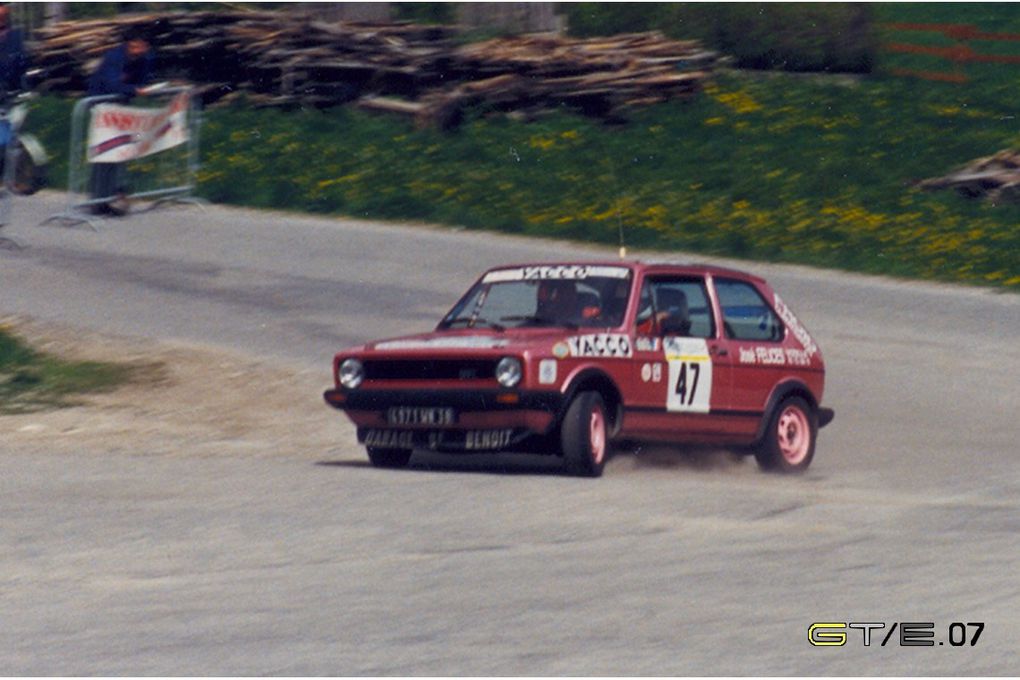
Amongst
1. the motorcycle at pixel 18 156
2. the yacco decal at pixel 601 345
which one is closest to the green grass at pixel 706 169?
the motorcycle at pixel 18 156

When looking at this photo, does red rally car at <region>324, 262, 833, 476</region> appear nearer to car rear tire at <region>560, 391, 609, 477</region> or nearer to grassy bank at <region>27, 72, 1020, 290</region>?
car rear tire at <region>560, 391, 609, 477</region>

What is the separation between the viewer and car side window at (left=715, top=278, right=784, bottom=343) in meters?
12.2

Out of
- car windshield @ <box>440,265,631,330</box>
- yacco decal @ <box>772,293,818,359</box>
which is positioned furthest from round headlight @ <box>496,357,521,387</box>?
yacco decal @ <box>772,293,818,359</box>

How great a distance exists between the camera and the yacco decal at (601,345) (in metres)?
10.8

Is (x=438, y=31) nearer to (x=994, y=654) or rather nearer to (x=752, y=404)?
(x=752, y=404)

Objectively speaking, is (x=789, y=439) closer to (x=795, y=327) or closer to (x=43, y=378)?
(x=795, y=327)

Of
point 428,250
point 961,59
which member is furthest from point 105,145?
point 961,59

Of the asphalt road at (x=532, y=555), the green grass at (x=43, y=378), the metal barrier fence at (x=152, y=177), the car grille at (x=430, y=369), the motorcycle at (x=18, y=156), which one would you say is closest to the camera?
the asphalt road at (x=532, y=555)

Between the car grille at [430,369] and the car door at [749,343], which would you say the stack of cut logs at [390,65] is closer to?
the car door at [749,343]

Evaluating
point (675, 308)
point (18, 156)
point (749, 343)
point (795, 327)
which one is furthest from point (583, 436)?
point (18, 156)

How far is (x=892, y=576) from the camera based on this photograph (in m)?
8.07

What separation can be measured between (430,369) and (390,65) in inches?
681

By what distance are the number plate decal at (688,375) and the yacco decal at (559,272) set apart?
0.58 m

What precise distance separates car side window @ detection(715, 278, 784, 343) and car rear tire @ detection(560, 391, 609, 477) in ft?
5.46
